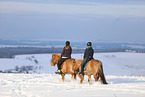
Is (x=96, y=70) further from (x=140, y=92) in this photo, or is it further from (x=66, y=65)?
(x=140, y=92)

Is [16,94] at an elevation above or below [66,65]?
below

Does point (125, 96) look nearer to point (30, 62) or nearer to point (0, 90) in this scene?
point (0, 90)

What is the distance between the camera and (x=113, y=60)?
106m

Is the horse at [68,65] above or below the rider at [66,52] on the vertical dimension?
below

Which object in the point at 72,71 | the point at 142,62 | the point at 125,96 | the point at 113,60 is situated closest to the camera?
the point at 125,96

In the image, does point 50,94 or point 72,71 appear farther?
point 72,71

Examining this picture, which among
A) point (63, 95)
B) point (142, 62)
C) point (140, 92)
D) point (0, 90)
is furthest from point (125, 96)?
point (142, 62)

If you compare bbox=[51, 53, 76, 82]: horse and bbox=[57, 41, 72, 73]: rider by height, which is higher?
bbox=[57, 41, 72, 73]: rider

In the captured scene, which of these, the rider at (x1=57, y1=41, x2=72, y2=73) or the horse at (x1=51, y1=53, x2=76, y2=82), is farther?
the rider at (x1=57, y1=41, x2=72, y2=73)

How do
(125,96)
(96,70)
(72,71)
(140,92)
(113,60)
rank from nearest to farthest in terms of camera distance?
1. (125,96)
2. (140,92)
3. (96,70)
4. (72,71)
5. (113,60)

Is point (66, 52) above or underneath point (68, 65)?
above

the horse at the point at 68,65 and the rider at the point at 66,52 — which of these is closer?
the horse at the point at 68,65

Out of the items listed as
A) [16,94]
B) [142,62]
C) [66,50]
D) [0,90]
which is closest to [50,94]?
[16,94]

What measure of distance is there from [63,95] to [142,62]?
8921 centimetres
